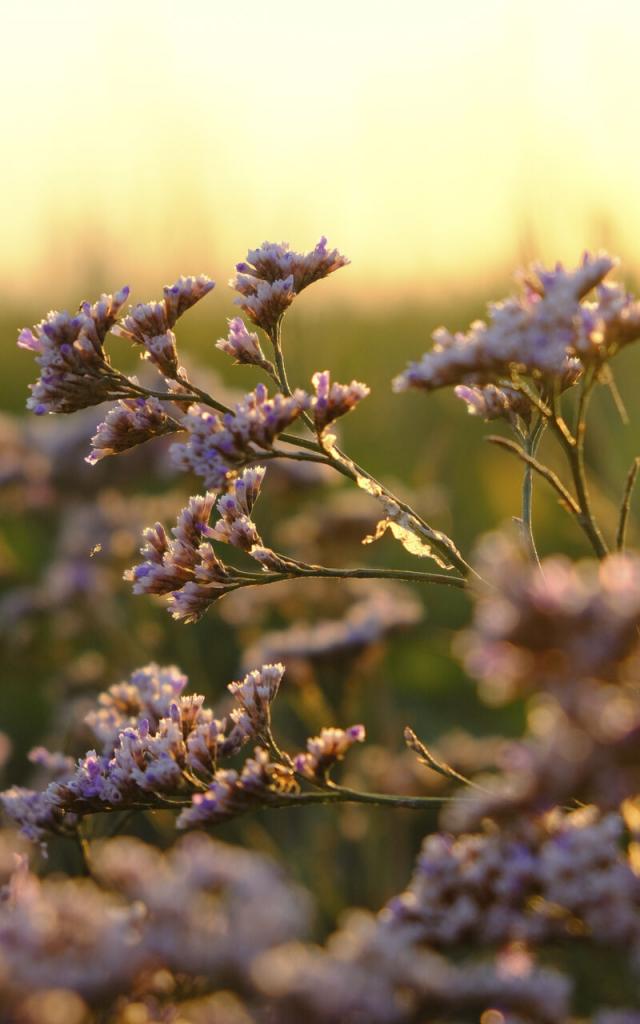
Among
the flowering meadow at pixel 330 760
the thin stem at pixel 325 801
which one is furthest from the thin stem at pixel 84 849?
the thin stem at pixel 325 801

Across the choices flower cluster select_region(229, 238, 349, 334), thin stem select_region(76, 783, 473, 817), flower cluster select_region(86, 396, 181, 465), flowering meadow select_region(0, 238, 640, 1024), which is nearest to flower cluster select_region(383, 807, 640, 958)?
flowering meadow select_region(0, 238, 640, 1024)

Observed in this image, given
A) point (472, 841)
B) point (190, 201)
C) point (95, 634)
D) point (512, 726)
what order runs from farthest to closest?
point (190, 201)
point (95, 634)
point (512, 726)
point (472, 841)

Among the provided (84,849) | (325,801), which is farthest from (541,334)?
(84,849)

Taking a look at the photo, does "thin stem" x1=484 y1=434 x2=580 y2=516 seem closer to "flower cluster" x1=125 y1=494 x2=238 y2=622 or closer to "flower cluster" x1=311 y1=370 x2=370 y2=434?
"flower cluster" x1=311 y1=370 x2=370 y2=434

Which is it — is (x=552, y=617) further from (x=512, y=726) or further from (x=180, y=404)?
(x=512, y=726)

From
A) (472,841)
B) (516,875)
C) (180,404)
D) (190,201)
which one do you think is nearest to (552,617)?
(516,875)

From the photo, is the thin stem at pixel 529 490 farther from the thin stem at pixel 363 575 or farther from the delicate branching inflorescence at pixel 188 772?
the delicate branching inflorescence at pixel 188 772

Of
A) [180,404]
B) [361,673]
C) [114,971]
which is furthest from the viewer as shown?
[361,673]
